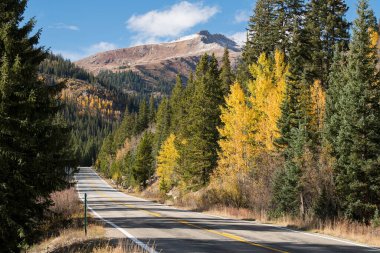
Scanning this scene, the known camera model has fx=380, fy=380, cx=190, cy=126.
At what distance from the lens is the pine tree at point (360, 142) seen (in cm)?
2225

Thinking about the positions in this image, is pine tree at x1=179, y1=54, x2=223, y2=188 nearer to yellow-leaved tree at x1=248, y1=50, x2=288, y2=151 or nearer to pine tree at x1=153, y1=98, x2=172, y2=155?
yellow-leaved tree at x1=248, y1=50, x2=288, y2=151

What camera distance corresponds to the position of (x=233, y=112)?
33.2 metres

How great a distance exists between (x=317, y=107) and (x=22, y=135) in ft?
78.6

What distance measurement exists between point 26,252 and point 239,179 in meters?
17.6

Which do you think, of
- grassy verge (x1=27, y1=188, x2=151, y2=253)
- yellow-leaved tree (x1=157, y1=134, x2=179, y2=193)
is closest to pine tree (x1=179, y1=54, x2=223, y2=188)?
yellow-leaved tree (x1=157, y1=134, x2=179, y2=193)

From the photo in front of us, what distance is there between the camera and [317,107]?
30984 millimetres

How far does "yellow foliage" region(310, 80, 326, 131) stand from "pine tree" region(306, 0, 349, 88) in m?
8.61

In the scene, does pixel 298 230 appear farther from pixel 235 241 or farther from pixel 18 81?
pixel 18 81

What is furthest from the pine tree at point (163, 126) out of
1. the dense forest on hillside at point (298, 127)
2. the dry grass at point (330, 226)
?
the dry grass at point (330, 226)

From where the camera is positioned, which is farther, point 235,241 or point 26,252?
point 26,252

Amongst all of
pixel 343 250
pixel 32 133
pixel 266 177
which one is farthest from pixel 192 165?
pixel 343 250

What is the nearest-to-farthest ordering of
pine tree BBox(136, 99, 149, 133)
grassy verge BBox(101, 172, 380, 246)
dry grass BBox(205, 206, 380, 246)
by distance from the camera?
dry grass BBox(205, 206, 380, 246) < grassy verge BBox(101, 172, 380, 246) < pine tree BBox(136, 99, 149, 133)

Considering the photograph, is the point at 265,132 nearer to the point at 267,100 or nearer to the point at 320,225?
Result: the point at 267,100

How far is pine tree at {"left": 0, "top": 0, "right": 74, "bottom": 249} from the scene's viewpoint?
43.7 ft
